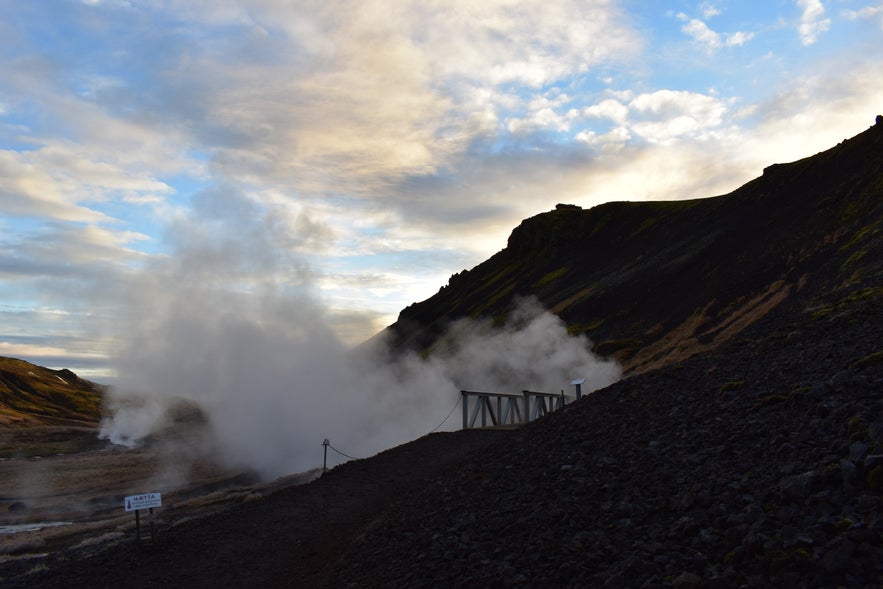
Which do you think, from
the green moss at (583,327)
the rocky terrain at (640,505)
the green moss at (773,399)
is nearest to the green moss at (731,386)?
the rocky terrain at (640,505)

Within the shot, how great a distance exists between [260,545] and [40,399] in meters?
133

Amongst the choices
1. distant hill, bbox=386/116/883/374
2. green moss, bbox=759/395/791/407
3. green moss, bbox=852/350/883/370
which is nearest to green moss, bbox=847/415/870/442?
green moss, bbox=759/395/791/407

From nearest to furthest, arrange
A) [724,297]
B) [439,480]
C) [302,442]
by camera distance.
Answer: [439,480]
[724,297]
[302,442]

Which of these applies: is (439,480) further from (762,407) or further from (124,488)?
(124,488)

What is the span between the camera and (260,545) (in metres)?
13.1

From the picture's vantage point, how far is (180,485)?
3672cm

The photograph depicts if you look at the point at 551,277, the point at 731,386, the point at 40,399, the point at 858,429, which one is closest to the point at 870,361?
the point at 731,386

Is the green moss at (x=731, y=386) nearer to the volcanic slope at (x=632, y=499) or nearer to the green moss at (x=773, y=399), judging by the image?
the volcanic slope at (x=632, y=499)

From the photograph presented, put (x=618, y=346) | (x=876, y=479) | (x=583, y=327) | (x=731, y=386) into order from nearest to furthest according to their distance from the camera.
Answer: (x=876, y=479), (x=731, y=386), (x=618, y=346), (x=583, y=327)

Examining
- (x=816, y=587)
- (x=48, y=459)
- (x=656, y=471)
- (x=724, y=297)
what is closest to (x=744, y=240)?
(x=724, y=297)

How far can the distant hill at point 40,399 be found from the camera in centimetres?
9725

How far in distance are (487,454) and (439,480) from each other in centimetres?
148

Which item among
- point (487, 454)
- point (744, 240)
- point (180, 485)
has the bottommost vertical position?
point (180, 485)

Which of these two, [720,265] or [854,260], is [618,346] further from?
[854,260]
